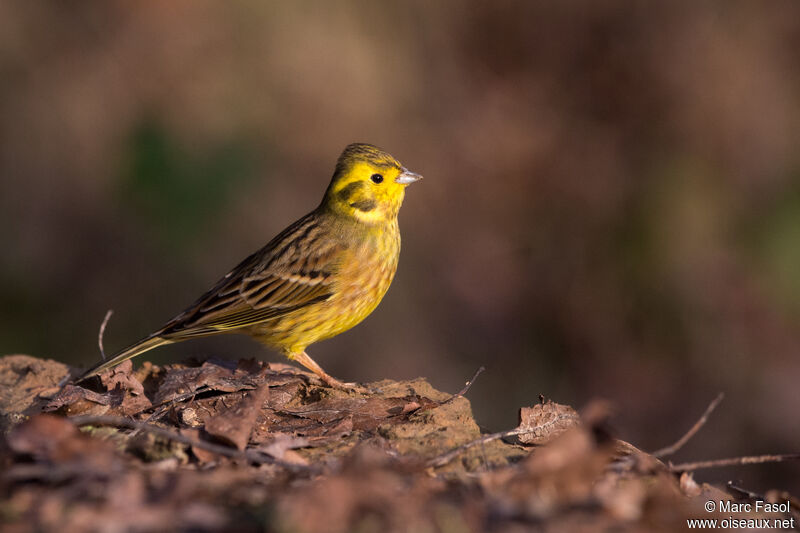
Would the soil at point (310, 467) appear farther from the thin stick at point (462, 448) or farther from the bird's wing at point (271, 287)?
the bird's wing at point (271, 287)

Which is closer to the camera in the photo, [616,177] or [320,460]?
[320,460]

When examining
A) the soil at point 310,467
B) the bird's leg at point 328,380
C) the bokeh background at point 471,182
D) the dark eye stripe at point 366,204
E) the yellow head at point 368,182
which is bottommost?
the soil at point 310,467

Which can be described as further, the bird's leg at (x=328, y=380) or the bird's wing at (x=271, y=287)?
the bird's wing at (x=271, y=287)

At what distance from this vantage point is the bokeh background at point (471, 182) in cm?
1058

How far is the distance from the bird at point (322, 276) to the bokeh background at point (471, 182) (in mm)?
3858

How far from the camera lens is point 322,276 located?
606cm

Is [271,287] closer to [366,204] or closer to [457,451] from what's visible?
[366,204]

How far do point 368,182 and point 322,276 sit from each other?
74 cm

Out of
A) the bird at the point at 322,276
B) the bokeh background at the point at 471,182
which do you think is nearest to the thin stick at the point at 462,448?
the bird at the point at 322,276

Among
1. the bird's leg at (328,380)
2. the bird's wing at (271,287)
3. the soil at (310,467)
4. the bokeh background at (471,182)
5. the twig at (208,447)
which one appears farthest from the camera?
the bokeh background at (471,182)

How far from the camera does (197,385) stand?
15.3 feet

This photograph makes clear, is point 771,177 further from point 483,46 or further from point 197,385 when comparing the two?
point 197,385

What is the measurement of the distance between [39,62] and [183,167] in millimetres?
2945

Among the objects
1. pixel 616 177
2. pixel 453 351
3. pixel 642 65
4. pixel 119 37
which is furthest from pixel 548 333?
pixel 119 37
